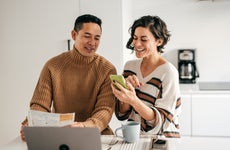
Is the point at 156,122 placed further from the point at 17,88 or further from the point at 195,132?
the point at 17,88

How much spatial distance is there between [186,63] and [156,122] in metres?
1.80

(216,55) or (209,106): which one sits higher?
(216,55)

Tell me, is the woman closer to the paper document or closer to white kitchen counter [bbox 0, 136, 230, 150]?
white kitchen counter [bbox 0, 136, 230, 150]

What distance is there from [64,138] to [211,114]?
6.76 ft

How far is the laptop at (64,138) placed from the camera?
4.11 feet

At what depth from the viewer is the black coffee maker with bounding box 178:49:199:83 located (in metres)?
3.33

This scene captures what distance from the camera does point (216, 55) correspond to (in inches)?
133

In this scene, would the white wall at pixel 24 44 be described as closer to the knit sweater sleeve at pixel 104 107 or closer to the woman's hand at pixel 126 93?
the knit sweater sleeve at pixel 104 107

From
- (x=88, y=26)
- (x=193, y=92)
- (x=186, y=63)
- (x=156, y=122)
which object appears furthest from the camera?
(x=186, y=63)

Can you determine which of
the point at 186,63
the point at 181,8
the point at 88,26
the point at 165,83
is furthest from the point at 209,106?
the point at 88,26

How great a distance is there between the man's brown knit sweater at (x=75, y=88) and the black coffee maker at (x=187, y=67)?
1631 millimetres

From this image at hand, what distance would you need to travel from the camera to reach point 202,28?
3385mm

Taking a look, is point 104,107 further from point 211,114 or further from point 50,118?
point 211,114

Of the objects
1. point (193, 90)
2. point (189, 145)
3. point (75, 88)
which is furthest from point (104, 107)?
point (193, 90)
